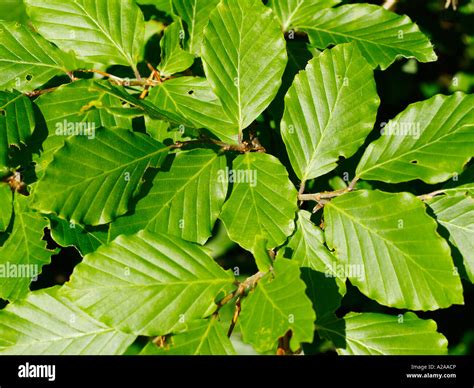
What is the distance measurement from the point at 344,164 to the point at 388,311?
30.4 inches

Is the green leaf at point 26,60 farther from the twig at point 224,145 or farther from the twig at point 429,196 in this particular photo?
the twig at point 429,196

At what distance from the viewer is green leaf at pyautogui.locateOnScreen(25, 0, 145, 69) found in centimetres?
136

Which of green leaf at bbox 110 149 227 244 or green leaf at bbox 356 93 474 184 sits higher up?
green leaf at bbox 356 93 474 184

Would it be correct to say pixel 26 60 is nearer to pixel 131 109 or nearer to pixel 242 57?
pixel 131 109

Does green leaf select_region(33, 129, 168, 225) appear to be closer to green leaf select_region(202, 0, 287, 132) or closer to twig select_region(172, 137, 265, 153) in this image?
twig select_region(172, 137, 265, 153)

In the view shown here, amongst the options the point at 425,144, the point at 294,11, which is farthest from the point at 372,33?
the point at 425,144

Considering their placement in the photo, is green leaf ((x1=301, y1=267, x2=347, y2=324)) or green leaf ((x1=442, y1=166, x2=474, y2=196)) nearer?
green leaf ((x1=301, y1=267, x2=347, y2=324))

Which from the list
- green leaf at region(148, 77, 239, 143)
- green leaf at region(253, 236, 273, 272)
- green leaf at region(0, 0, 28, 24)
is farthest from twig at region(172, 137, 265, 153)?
green leaf at region(0, 0, 28, 24)

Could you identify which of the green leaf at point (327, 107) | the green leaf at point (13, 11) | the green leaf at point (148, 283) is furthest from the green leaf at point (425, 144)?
the green leaf at point (13, 11)

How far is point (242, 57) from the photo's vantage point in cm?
128

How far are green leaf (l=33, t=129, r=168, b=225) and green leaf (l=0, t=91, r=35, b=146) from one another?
0.17 m

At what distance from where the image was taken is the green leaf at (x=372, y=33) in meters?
1.37

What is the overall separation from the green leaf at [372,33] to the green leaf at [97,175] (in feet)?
1.71

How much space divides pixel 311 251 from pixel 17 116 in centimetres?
68
